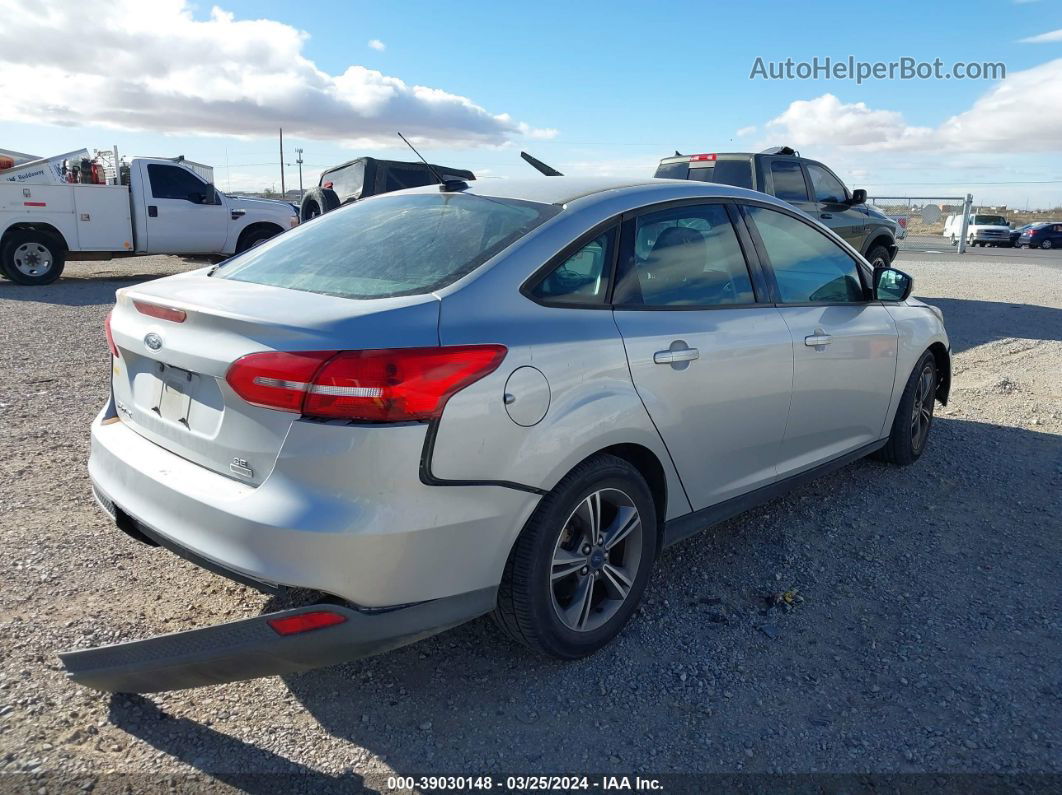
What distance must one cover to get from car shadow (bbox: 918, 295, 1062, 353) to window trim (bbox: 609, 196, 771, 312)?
598 centimetres

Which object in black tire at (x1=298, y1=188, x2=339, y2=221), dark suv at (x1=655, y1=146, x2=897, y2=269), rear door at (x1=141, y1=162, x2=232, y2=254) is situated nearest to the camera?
dark suv at (x1=655, y1=146, x2=897, y2=269)

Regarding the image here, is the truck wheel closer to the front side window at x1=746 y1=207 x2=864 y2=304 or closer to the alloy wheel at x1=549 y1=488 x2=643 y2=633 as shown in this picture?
the front side window at x1=746 y1=207 x2=864 y2=304

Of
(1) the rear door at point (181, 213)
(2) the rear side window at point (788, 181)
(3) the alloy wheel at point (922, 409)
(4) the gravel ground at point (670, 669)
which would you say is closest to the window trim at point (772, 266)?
(3) the alloy wheel at point (922, 409)

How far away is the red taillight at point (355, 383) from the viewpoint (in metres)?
2.21

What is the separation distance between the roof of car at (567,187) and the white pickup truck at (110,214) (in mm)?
12277

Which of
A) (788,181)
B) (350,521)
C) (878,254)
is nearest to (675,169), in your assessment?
(788,181)

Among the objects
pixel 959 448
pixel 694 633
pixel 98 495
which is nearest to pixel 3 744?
pixel 98 495

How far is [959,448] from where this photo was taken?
542 cm

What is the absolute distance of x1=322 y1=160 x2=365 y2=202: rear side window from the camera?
1216 centimetres

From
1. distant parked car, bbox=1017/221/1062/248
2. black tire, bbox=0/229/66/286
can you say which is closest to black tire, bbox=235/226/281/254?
black tire, bbox=0/229/66/286

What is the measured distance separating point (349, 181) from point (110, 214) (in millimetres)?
4437

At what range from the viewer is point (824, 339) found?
3.83 meters

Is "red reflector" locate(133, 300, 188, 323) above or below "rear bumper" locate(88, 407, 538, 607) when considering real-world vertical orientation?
above

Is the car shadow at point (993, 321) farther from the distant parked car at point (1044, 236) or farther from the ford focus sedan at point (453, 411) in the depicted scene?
the distant parked car at point (1044, 236)
